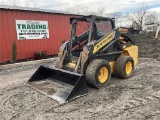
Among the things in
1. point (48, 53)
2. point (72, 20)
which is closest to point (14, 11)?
point (48, 53)

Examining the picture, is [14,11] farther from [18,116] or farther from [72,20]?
[18,116]

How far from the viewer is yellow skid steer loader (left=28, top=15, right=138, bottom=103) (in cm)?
567

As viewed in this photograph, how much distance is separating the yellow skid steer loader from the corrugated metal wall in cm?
511

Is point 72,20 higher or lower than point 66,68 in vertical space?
higher

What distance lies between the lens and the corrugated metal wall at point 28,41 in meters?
10.9

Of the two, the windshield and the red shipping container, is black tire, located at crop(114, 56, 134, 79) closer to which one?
the windshield

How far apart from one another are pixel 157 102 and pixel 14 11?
8985mm

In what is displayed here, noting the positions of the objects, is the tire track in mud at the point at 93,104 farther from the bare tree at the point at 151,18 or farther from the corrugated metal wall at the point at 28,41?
the bare tree at the point at 151,18

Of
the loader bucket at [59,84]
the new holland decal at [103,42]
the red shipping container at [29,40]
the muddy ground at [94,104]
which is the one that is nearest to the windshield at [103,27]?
the new holland decal at [103,42]

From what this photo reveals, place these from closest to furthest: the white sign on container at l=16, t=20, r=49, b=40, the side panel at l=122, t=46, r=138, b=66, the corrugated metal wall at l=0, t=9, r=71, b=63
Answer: the side panel at l=122, t=46, r=138, b=66
the corrugated metal wall at l=0, t=9, r=71, b=63
the white sign on container at l=16, t=20, r=49, b=40

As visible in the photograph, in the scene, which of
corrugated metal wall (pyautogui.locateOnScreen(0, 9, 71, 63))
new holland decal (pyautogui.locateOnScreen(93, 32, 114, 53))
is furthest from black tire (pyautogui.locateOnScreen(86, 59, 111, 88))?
corrugated metal wall (pyautogui.locateOnScreen(0, 9, 71, 63))

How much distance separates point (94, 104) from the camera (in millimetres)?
4875

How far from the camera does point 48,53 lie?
13.1 m

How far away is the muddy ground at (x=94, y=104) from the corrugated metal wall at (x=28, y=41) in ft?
16.2
